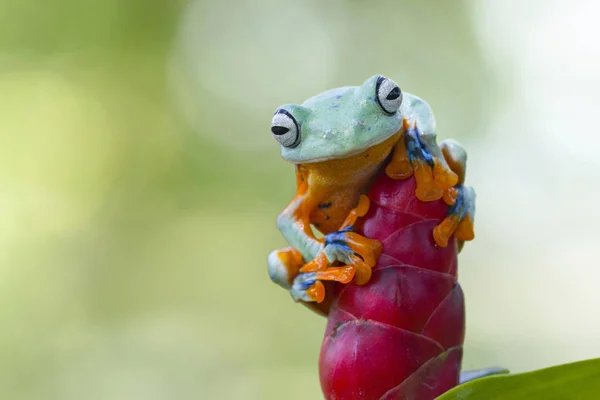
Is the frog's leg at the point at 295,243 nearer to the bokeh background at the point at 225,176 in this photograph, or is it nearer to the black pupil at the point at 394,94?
the black pupil at the point at 394,94

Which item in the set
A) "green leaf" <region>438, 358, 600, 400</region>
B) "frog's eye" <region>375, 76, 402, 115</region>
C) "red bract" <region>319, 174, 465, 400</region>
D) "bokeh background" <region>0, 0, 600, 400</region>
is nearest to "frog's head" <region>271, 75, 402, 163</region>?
"frog's eye" <region>375, 76, 402, 115</region>

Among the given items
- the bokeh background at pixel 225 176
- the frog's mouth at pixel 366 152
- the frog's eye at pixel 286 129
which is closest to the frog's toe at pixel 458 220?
the frog's mouth at pixel 366 152

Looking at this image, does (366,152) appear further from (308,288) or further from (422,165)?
(308,288)

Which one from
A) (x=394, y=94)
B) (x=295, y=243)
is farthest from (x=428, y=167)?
(x=295, y=243)

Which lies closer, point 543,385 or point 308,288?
point 543,385

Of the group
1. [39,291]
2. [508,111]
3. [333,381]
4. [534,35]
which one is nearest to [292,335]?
[39,291]

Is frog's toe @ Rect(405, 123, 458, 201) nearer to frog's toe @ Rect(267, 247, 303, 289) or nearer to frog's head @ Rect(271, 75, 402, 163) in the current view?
frog's head @ Rect(271, 75, 402, 163)
